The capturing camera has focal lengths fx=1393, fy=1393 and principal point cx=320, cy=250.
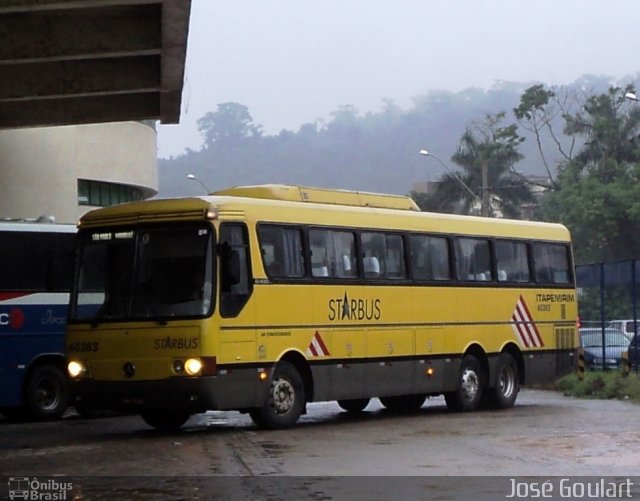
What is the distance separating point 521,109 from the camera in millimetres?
74062

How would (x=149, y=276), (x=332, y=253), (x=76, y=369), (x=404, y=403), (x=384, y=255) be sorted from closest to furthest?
(x=149, y=276), (x=76, y=369), (x=332, y=253), (x=384, y=255), (x=404, y=403)

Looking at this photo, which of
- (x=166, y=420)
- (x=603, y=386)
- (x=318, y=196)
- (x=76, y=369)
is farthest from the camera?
(x=603, y=386)

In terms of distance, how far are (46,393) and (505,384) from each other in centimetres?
767

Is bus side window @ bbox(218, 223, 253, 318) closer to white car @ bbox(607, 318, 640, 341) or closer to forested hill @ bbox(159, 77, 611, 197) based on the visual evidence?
white car @ bbox(607, 318, 640, 341)

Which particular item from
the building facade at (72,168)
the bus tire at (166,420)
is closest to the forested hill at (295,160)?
the building facade at (72,168)

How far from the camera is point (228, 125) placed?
190 metres

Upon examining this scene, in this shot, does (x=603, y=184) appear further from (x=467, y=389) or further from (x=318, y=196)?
(x=318, y=196)

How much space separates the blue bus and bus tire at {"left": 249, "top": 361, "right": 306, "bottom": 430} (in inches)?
174

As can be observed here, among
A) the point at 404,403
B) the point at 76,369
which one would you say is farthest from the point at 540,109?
the point at 76,369

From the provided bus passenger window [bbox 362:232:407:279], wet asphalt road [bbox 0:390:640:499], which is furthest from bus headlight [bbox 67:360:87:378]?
bus passenger window [bbox 362:232:407:279]

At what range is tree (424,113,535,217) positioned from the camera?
71.1 metres

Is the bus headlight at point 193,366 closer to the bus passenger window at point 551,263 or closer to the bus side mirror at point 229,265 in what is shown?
the bus side mirror at point 229,265

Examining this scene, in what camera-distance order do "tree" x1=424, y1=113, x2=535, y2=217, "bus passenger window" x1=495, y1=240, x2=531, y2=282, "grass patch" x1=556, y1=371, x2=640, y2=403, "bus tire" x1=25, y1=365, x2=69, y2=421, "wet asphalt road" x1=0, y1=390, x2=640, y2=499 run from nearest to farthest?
"wet asphalt road" x1=0, y1=390, x2=640, y2=499, "bus tire" x1=25, y1=365, x2=69, y2=421, "bus passenger window" x1=495, y1=240, x2=531, y2=282, "grass patch" x1=556, y1=371, x2=640, y2=403, "tree" x1=424, y1=113, x2=535, y2=217

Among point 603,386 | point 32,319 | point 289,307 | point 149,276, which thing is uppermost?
point 149,276
